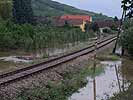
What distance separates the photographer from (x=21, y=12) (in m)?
104

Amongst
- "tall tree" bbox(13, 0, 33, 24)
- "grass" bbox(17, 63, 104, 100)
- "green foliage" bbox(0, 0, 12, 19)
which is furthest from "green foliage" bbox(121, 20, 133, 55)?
"tall tree" bbox(13, 0, 33, 24)

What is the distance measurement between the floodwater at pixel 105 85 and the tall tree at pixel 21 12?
6134cm

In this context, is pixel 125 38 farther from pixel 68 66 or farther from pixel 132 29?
pixel 68 66

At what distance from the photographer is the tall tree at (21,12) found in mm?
103750

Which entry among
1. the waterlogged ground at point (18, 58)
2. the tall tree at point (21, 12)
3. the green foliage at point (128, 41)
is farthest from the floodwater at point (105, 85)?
the tall tree at point (21, 12)

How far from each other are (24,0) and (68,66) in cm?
7225

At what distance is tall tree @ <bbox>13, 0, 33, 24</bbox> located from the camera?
10375 cm

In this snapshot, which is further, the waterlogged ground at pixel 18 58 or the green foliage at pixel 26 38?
the green foliage at pixel 26 38

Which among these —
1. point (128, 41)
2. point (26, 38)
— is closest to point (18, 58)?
point (26, 38)

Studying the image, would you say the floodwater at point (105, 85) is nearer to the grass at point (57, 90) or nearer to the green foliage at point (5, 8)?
the grass at point (57, 90)

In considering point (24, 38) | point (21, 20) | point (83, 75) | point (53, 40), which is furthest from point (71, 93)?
point (21, 20)

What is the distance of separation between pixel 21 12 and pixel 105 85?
7445cm

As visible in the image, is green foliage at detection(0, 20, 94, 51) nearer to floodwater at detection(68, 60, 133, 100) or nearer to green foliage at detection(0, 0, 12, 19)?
green foliage at detection(0, 0, 12, 19)

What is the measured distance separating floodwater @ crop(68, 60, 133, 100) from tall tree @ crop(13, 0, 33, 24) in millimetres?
61342
